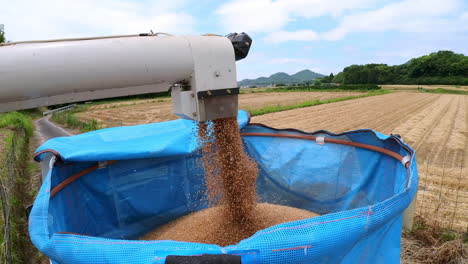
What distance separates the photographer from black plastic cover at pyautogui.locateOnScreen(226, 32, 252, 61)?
1.64 meters

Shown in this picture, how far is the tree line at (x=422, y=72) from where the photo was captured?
5264cm

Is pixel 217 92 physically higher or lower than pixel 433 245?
higher

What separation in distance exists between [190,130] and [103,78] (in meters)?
1.66

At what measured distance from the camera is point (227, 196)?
2.33 metres

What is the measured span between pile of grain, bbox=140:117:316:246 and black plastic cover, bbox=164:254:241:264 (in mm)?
1158

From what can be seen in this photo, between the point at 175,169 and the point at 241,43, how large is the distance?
1829mm

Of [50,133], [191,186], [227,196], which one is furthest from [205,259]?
[50,133]

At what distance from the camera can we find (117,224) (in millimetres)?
2834

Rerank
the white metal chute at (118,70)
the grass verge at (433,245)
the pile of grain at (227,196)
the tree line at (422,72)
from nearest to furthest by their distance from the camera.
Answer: the white metal chute at (118,70) < the pile of grain at (227,196) < the grass verge at (433,245) < the tree line at (422,72)

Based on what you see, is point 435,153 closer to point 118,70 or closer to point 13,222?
point 118,70

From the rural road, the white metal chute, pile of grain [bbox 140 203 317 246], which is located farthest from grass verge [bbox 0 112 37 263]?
the rural road

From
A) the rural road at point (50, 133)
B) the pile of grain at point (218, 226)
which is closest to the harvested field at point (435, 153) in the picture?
the pile of grain at point (218, 226)

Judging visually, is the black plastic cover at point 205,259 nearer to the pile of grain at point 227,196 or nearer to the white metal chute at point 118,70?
the white metal chute at point 118,70

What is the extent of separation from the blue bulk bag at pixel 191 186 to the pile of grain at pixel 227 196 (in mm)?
363
